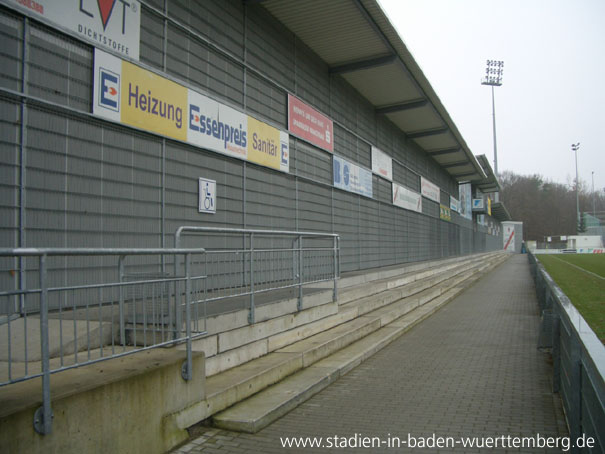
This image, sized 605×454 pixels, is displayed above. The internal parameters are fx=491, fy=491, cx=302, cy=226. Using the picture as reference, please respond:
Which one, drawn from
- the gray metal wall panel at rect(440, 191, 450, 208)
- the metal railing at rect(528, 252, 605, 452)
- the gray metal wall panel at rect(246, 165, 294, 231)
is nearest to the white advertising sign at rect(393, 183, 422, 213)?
the gray metal wall panel at rect(440, 191, 450, 208)

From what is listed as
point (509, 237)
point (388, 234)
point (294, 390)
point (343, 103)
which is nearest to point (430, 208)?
point (388, 234)

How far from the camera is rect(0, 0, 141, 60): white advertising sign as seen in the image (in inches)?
209

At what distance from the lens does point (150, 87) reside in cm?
677

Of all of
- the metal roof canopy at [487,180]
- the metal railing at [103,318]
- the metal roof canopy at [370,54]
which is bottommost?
the metal railing at [103,318]

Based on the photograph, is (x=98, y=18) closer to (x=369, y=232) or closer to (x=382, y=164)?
(x=369, y=232)

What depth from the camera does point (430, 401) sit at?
200 inches

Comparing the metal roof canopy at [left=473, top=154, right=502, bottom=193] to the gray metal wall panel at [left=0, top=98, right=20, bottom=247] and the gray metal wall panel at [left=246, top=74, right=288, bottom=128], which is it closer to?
the gray metal wall panel at [left=246, top=74, right=288, bottom=128]

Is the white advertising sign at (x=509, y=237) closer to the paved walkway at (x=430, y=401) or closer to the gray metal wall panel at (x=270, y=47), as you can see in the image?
the gray metal wall panel at (x=270, y=47)

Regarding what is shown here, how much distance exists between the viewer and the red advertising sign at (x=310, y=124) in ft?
35.8

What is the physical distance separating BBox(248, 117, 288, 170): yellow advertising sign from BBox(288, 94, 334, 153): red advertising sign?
75 cm

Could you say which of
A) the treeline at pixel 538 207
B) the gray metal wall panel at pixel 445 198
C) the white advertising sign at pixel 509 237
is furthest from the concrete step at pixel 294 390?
the treeline at pixel 538 207

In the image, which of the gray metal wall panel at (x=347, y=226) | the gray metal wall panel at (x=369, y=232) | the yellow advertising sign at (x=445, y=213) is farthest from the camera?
the yellow advertising sign at (x=445, y=213)

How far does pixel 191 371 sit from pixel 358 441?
1486 millimetres

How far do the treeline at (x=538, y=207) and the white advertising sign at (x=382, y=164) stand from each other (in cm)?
8683
